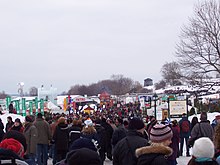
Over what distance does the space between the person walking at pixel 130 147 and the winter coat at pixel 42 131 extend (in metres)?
8.12

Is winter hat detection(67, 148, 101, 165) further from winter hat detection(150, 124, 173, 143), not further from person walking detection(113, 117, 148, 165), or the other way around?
person walking detection(113, 117, 148, 165)

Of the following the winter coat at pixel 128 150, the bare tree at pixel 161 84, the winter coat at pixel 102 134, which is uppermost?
the bare tree at pixel 161 84

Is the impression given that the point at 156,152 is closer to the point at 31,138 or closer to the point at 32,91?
the point at 31,138

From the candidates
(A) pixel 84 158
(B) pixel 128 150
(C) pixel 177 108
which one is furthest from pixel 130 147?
(C) pixel 177 108

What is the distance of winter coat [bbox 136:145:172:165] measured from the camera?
5.17m

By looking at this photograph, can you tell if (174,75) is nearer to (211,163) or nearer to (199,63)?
(199,63)

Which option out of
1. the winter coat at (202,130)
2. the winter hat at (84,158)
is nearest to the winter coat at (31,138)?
the winter coat at (202,130)

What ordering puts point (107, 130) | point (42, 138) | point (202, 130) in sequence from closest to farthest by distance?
1. point (202, 130)
2. point (42, 138)
3. point (107, 130)

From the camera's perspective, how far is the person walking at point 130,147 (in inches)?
261

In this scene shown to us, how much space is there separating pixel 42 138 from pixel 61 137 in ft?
2.06

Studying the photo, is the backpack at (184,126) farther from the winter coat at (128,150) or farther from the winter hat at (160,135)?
the winter hat at (160,135)

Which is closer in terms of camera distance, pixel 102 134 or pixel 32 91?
pixel 102 134

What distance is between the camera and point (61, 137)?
14484 mm

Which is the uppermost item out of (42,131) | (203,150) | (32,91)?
(32,91)
